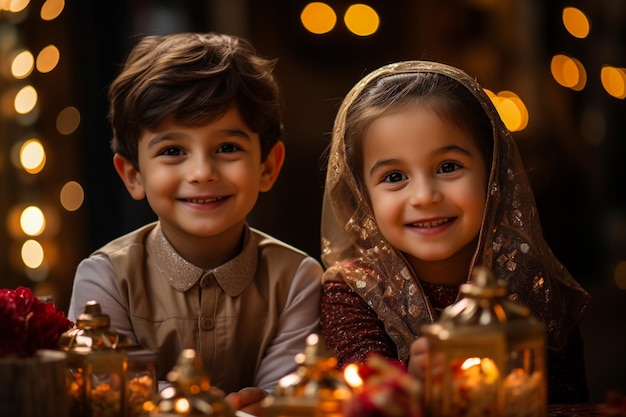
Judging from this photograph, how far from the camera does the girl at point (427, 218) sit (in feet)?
5.34

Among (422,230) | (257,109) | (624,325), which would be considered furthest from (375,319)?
(624,325)

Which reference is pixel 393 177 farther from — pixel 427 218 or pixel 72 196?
pixel 72 196

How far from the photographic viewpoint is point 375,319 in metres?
1.70

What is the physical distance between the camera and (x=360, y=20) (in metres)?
4.88

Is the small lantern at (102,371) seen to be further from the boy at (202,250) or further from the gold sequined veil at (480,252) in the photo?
the gold sequined veil at (480,252)

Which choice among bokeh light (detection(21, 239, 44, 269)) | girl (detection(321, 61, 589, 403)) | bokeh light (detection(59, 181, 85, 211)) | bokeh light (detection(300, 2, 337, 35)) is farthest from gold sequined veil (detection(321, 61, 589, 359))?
bokeh light (detection(300, 2, 337, 35))

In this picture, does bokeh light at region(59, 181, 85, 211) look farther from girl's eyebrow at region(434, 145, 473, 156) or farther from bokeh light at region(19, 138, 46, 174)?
girl's eyebrow at region(434, 145, 473, 156)

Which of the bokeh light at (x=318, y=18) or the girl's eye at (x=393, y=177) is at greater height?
the bokeh light at (x=318, y=18)

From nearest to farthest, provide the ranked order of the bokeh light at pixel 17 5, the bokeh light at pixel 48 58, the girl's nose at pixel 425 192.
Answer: the girl's nose at pixel 425 192 < the bokeh light at pixel 17 5 < the bokeh light at pixel 48 58

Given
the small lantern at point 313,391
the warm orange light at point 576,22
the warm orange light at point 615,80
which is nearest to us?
the small lantern at point 313,391

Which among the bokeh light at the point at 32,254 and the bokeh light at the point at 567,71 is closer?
the bokeh light at the point at 32,254

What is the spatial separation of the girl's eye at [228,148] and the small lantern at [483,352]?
0.81m

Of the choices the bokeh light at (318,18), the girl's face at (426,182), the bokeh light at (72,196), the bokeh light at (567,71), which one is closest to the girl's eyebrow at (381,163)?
the girl's face at (426,182)

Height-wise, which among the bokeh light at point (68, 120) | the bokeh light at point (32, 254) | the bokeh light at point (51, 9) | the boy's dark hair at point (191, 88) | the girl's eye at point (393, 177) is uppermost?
Result: the bokeh light at point (51, 9)
